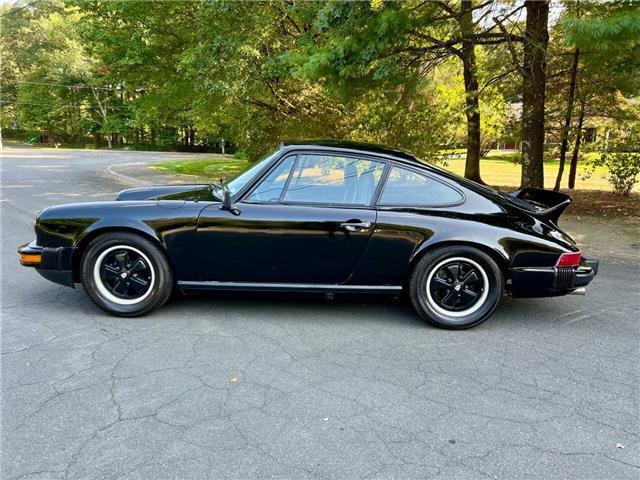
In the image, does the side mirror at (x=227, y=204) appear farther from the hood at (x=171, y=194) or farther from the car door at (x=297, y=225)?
the hood at (x=171, y=194)

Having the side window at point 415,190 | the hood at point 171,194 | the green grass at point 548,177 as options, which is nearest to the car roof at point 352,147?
the side window at point 415,190

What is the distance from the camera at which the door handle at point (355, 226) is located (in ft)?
11.8

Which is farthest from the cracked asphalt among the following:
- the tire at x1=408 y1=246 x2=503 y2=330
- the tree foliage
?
the tree foliage

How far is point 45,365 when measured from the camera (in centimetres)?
298

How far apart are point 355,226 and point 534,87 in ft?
22.1

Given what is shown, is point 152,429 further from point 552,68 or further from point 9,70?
point 9,70

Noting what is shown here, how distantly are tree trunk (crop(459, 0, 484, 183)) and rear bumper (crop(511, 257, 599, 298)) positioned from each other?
236 inches

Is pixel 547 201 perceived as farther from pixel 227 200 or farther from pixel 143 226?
pixel 143 226

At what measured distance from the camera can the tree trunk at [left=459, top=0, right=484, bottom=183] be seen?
28.5 feet

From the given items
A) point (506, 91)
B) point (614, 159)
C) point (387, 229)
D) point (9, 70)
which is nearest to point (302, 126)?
point (506, 91)

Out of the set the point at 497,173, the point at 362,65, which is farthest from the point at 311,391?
the point at 497,173

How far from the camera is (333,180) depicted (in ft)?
12.3

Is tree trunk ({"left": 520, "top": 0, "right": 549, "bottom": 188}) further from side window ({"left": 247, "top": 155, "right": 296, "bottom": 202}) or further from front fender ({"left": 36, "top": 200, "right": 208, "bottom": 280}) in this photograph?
front fender ({"left": 36, "top": 200, "right": 208, "bottom": 280})

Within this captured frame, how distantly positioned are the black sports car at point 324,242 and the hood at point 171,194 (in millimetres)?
190
